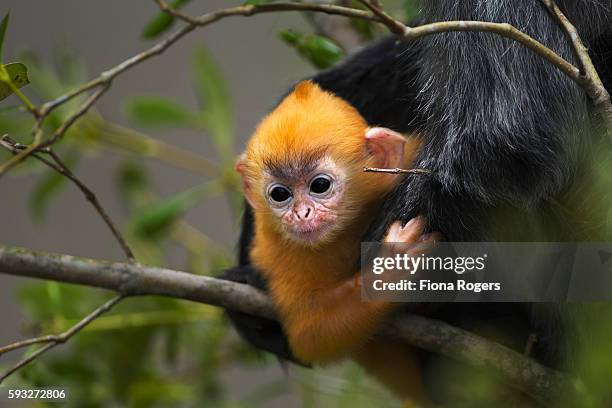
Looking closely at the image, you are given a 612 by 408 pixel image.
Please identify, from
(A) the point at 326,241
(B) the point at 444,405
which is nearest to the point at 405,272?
(A) the point at 326,241

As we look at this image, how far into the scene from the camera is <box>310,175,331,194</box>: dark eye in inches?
66.1

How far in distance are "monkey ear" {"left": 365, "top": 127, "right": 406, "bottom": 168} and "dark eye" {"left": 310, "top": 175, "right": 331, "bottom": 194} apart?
0.09 meters

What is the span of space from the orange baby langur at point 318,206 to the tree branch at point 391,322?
104mm

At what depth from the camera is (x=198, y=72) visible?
8.07 feet

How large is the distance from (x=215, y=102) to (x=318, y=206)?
2.89 ft

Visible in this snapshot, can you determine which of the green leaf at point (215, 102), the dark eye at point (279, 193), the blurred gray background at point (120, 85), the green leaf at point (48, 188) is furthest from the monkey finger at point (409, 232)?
the blurred gray background at point (120, 85)

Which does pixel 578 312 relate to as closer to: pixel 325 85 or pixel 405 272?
pixel 405 272

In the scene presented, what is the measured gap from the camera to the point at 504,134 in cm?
140

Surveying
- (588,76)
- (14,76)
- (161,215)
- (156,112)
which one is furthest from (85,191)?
(156,112)

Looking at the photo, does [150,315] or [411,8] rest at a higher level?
[411,8]

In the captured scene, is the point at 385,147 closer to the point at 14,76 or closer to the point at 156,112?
the point at 14,76

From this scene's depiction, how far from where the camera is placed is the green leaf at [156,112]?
2.42 meters

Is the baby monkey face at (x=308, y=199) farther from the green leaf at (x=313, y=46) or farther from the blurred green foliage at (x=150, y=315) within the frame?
the blurred green foliage at (x=150, y=315)

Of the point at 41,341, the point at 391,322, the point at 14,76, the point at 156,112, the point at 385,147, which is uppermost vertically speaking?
the point at 156,112
